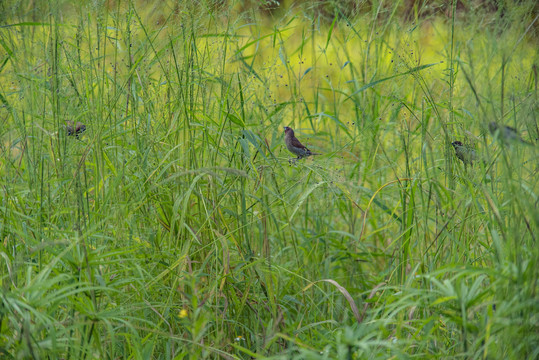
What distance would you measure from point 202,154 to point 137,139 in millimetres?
271

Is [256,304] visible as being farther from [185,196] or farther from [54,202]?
[54,202]

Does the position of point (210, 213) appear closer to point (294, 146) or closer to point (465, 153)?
point (294, 146)

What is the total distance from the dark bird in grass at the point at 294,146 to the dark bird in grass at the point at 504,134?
95cm

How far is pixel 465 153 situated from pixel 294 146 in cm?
83

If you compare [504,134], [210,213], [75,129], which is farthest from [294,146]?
[504,134]

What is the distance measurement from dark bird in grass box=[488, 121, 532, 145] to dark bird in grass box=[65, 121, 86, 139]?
1.60 metres

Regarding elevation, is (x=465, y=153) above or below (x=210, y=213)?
above

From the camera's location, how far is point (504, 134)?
141cm

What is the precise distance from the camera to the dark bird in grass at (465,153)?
192 cm

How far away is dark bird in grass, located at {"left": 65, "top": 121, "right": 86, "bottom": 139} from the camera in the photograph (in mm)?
2074

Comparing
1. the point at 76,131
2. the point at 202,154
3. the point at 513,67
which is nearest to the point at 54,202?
the point at 76,131

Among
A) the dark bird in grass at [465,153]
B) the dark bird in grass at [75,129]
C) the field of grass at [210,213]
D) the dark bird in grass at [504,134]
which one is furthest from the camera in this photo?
the dark bird in grass at [75,129]

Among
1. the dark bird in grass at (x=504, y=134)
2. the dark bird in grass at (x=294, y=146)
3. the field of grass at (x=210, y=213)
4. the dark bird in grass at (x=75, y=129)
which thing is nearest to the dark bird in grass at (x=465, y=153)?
the field of grass at (x=210, y=213)

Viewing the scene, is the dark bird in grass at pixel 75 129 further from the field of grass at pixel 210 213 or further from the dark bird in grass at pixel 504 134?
the dark bird in grass at pixel 504 134
